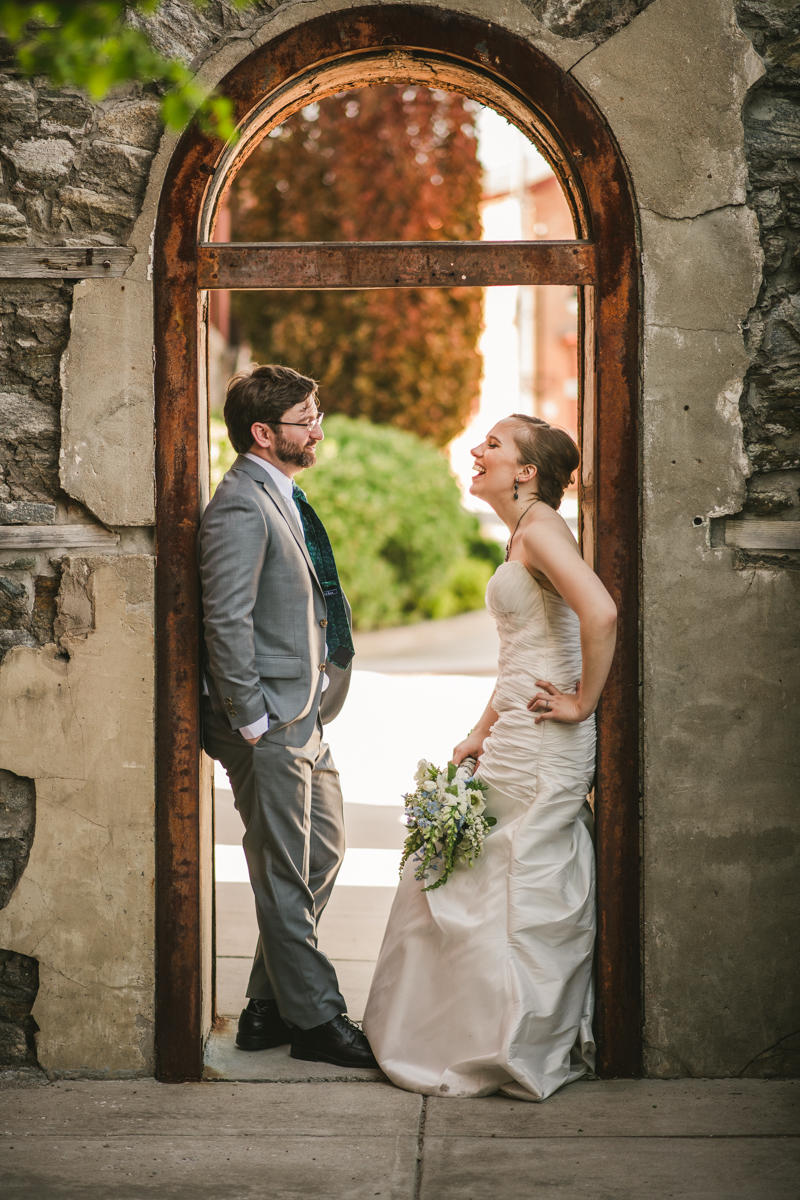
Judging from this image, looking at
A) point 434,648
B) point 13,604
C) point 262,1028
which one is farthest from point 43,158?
point 434,648

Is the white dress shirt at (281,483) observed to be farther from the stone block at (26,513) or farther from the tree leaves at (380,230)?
the tree leaves at (380,230)

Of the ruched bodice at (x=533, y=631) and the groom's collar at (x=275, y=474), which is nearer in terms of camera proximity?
the ruched bodice at (x=533, y=631)

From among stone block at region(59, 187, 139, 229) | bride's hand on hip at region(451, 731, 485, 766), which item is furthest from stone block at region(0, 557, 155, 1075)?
stone block at region(59, 187, 139, 229)

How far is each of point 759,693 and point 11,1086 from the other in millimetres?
2511

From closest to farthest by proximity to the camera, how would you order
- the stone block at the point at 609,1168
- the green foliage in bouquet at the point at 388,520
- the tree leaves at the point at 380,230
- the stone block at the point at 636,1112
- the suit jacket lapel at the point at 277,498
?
1. the stone block at the point at 609,1168
2. the stone block at the point at 636,1112
3. the suit jacket lapel at the point at 277,498
4. the green foliage in bouquet at the point at 388,520
5. the tree leaves at the point at 380,230

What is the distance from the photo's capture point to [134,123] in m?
3.04

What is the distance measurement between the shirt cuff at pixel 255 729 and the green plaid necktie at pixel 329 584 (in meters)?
0.45

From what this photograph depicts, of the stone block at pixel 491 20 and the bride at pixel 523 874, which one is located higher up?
the stone block at pixel 491 20

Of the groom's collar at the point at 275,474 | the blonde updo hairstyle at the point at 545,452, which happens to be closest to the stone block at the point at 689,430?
the blonde updo hairstyle at the point at 545,452

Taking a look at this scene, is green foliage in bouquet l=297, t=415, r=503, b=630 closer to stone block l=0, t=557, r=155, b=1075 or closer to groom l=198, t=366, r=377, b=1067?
groom l=198, t=366, r=377, b=1067

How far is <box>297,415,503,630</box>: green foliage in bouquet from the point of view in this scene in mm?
11961

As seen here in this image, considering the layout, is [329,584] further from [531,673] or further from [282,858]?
[282,858]

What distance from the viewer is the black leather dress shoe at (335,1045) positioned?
317 centimetres

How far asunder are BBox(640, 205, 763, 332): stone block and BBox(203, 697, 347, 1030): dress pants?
5.57ft
